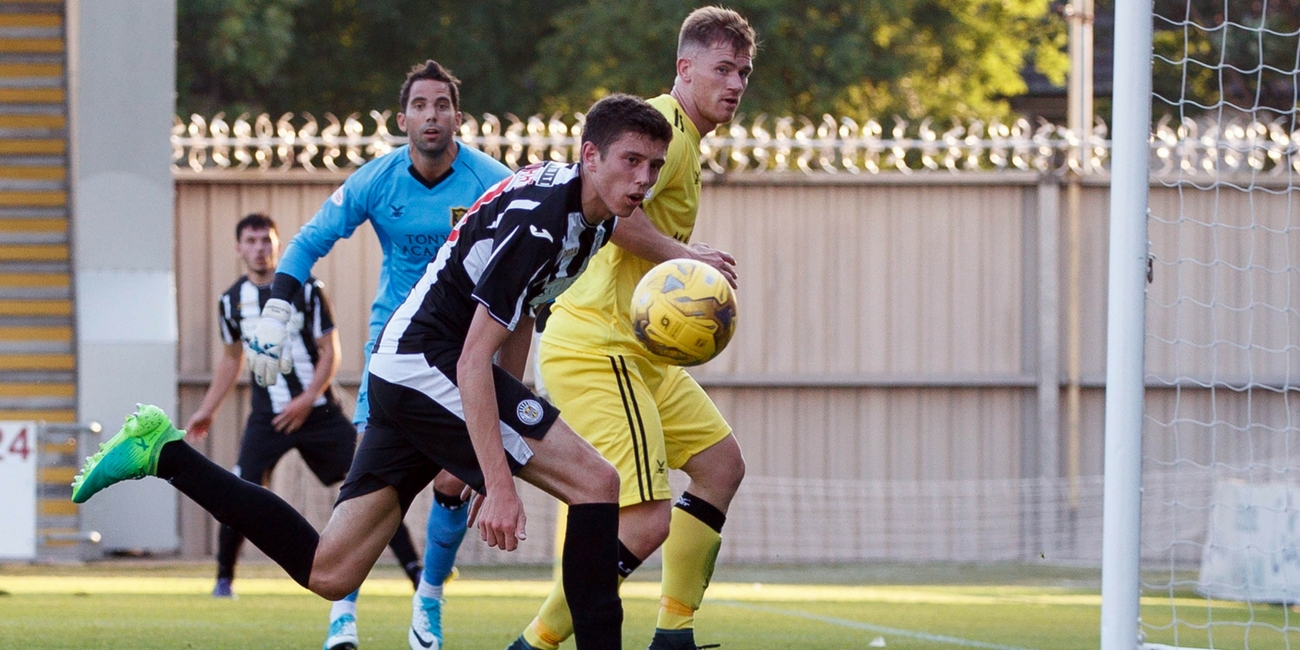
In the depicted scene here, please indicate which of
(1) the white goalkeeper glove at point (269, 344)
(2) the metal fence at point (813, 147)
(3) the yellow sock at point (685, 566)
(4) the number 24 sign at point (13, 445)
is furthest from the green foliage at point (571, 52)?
(3) the yellow sock at point (685, 566)

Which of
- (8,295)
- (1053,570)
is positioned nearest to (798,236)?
(1053,570)

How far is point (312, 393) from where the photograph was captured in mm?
9305

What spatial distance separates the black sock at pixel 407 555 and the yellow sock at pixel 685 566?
2.58 meters

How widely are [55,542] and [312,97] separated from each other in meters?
12.0

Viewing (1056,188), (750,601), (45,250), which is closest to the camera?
(750,601)

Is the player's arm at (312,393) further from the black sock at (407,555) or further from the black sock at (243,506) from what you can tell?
the black sock at (243,506)

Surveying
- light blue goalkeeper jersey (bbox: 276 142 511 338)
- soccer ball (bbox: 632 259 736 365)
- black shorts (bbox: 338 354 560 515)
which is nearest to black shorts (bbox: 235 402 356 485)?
light blue goalkeeper jersey (bbox: 276 142 511 338)

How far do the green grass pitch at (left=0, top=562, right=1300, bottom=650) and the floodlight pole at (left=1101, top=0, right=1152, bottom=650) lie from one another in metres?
1.50

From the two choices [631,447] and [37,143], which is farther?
[37,143]

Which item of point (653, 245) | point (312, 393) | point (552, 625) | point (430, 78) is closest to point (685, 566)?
point (552, 625)

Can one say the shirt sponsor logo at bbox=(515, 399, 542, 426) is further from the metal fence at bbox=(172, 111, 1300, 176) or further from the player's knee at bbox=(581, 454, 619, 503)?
the metal fence at bbox=(172, 111, 1300, 176)

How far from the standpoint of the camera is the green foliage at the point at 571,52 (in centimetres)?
2094

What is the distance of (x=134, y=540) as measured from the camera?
41.6 feet

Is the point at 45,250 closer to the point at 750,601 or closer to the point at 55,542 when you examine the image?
the point at 55,542
